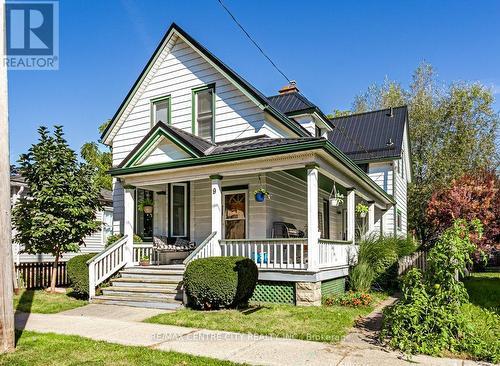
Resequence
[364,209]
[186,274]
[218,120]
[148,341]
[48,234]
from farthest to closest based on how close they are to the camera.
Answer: [364,209] < [218,120] < [48,234] < [186,274] < [148,341]

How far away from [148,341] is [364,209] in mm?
10037

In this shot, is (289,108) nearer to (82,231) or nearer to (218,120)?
(218,120)

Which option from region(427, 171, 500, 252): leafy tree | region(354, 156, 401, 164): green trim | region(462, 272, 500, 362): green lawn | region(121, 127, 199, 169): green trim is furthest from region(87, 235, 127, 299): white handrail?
region(427, 171, 500, 252): leafy tree

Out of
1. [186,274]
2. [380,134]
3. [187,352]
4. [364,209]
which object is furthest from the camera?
[380,134]

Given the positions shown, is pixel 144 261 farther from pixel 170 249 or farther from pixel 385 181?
pixel 385 181

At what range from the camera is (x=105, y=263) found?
37.2 feet

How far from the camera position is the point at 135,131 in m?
15.1

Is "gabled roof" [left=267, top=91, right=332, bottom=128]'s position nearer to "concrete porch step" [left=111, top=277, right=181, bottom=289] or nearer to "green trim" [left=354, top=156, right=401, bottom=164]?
"green trim" [left=354, top=156, right=401, bottom=164]

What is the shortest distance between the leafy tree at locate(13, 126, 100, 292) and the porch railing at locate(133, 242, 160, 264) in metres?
1.40

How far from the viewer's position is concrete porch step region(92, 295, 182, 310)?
941 centimetres

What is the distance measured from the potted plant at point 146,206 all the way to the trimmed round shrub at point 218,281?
16.2ft

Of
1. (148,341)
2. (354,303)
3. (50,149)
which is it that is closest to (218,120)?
(50,149)

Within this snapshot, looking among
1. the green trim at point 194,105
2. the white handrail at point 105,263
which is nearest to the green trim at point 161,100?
the green trim at point 194,105

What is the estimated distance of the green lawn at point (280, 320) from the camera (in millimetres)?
7003
